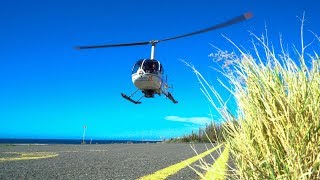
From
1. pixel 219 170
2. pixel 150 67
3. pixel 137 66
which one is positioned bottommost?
pixel 219 170

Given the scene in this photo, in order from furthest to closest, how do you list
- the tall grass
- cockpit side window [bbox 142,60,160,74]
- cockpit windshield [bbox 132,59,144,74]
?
cockpit windshield [bbox 132,59,144,74] → cockpit side window [bbox 142,60,160,74] → the tall grass

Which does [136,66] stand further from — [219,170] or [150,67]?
[219,170]

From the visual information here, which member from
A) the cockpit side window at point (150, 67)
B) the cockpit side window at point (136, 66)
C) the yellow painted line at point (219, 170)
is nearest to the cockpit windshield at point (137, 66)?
the cockpit side window at point (136, 66)

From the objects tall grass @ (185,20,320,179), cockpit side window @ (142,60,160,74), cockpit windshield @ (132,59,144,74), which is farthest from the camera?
cockpit windshield @ (132,59,144,74)

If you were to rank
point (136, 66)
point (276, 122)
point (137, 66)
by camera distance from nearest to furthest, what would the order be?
point (276, 122), point (137, 66), point (136, 66)

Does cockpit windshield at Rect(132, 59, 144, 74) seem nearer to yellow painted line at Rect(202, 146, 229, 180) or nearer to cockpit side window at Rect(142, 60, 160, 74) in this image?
cockpit side window at Rect(142, 60, 160, 74)

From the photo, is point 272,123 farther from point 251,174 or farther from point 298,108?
point 251,174

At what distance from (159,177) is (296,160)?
2.16 metres

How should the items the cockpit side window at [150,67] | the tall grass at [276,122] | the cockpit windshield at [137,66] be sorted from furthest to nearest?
the cockpit windshield at [137,66]
the cockpit side window at [150,67]
the tall grass at [276,122]

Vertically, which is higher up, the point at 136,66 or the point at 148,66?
the point at 136,66

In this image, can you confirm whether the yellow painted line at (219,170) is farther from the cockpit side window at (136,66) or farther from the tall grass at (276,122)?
the cockpit side window at (136,66)

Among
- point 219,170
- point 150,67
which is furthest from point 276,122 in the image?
point 150,67

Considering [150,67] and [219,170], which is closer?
[219,170]

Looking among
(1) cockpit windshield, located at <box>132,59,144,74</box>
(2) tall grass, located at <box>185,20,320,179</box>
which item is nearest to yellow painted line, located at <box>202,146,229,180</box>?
(2) tall grass, located at <box>185,20,320,179</box>
